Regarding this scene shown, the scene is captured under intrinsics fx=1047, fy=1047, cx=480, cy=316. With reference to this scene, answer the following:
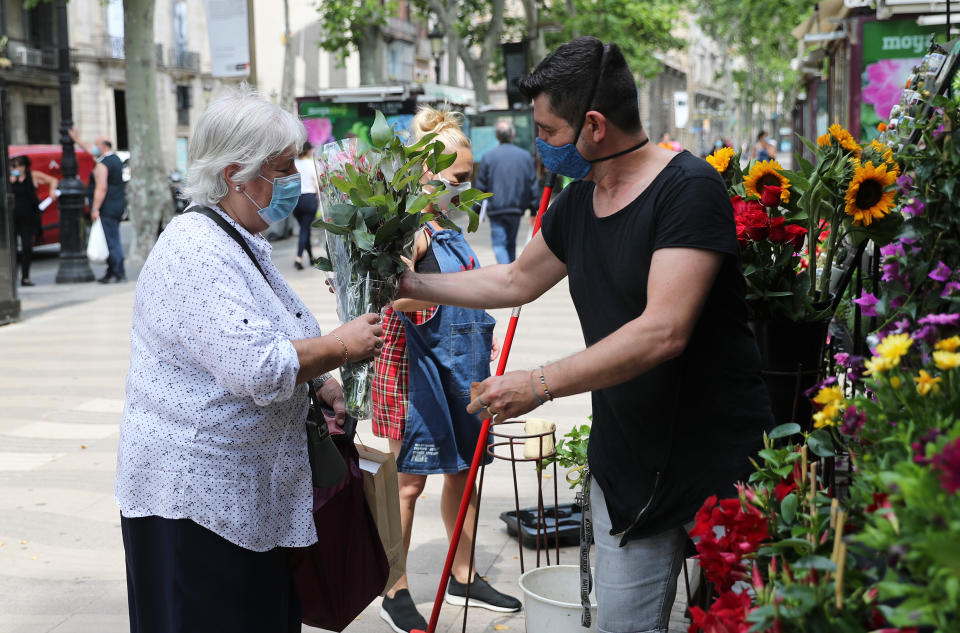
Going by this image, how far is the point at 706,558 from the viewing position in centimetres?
190

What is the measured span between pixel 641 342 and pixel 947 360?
2.57 feet

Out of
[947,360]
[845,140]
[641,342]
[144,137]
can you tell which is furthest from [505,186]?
[947,360]

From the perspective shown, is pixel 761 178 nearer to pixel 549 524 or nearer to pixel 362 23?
pixel 549 524

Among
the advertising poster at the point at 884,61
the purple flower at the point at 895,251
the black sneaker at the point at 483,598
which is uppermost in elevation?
the advertising poster at the point at 884,61

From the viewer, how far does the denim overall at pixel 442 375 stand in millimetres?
3871

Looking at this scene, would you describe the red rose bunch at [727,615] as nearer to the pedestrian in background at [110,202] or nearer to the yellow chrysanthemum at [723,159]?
the yellow chrysanthemum at [723,159]

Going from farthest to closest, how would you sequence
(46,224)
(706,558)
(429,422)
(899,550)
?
1. (46,224)
2. (429,422)
3. (706,558)
4. (899,550)

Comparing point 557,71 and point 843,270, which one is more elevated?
point 557,71

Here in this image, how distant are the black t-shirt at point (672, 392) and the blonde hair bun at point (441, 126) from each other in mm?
1493

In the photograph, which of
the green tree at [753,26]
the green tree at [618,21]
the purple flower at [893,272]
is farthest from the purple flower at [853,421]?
the green tree at [753,26]

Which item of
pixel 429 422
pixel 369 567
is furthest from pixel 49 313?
pixel 369 567

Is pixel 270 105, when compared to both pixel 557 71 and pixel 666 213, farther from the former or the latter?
pixel 666 213

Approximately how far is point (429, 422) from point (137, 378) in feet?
4.96

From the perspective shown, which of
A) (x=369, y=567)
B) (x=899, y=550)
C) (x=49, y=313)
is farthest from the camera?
(x=49, y=313)
